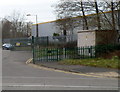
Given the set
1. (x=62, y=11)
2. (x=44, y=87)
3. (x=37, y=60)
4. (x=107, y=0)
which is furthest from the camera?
(x=62, y=11)

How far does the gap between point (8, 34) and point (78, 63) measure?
54182 millimetres

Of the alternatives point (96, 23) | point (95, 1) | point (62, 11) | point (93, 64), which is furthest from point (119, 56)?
point (62, 11)

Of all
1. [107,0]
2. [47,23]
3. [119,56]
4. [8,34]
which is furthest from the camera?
[8,34]

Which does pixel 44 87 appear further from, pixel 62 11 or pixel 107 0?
pixel 62 11

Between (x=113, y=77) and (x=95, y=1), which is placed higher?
(x=95, y=1)

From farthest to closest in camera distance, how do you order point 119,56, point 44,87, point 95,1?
1. point 95,1
2. point 119,56
3. point 44,87

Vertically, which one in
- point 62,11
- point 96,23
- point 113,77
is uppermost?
point 62,11

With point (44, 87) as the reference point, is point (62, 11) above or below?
above

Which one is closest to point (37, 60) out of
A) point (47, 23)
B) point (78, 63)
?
point (78, 63)

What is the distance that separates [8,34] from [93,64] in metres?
55.4

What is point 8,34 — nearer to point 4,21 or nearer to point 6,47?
point 4,21

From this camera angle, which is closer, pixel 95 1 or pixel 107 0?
pixel 107 0

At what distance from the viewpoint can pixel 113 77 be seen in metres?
11.7

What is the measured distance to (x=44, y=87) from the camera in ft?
28.7
